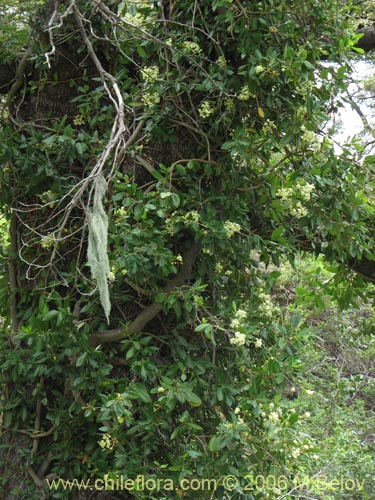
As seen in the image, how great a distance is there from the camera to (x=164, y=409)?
87.0 inches

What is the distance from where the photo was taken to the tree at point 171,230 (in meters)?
2.19

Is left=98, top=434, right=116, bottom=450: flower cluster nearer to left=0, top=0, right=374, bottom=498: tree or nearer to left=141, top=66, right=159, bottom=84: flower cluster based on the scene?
left=0, top=0, right=374, bottom=498: tree

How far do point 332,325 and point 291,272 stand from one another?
730 mm

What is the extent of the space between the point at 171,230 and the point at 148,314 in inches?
13.6

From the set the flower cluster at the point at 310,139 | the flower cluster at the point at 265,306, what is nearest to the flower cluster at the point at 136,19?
the flower cluster at the point at 310,139

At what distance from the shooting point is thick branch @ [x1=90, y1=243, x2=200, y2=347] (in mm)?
2377

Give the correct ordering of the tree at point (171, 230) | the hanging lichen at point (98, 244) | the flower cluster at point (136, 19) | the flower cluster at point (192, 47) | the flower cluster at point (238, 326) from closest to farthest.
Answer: the hanging lichen at point (98, 244) → the flower cluster at point (238, 326) → the tree at point (171, 230) → the flower cluster at point (192, 47) → the flower cluster at point (136, 19)

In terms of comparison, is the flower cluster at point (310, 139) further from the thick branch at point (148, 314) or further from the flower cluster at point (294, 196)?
the thick branch at point (148, 314)

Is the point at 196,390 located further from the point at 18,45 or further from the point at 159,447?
the point at 18,45

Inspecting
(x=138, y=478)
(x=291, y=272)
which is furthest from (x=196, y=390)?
(x=291, y=272)

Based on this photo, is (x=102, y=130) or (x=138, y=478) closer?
(x=138, y=478)

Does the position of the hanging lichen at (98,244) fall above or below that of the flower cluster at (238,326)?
above

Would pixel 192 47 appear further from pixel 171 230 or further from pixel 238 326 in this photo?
pixel 238 326

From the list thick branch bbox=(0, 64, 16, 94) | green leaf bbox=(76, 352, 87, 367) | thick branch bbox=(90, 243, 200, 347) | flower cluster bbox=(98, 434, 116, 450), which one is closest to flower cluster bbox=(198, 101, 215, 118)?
thick branch bbox=(90, 243, 200, 347)
